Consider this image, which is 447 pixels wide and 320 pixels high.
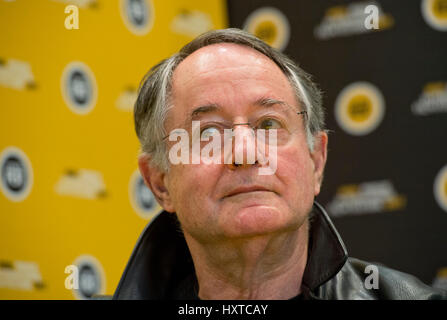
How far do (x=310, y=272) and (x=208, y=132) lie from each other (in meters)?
0.53

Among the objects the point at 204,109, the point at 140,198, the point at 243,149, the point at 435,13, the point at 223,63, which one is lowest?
the point at 140,198

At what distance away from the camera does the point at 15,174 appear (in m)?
2.73

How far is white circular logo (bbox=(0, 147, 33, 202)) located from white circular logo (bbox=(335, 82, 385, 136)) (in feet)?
5.64

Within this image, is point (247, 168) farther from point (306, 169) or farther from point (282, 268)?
point (282, 268)

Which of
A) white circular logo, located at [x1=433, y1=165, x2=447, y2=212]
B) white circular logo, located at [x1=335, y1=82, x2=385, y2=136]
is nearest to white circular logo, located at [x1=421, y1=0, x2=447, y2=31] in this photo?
white circular logo, located at [x1=335, y1=82, x2=385, y2=136]

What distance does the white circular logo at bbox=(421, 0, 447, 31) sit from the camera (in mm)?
3340

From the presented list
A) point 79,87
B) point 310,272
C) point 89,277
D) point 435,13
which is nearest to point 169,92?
point 310,272

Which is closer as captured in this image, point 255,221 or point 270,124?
point 255,221

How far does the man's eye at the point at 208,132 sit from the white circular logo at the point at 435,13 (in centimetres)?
193

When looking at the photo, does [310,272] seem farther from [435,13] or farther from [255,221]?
[435,13]

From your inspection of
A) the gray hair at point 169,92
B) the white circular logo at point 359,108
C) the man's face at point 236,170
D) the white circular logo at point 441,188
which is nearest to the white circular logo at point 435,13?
the white circular logo at point 359,108

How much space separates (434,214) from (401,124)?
0.50 metres

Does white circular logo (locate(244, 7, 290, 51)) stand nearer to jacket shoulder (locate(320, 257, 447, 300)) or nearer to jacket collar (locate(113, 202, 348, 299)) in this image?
jacket collar (locate(113, 202, 348, 299))
